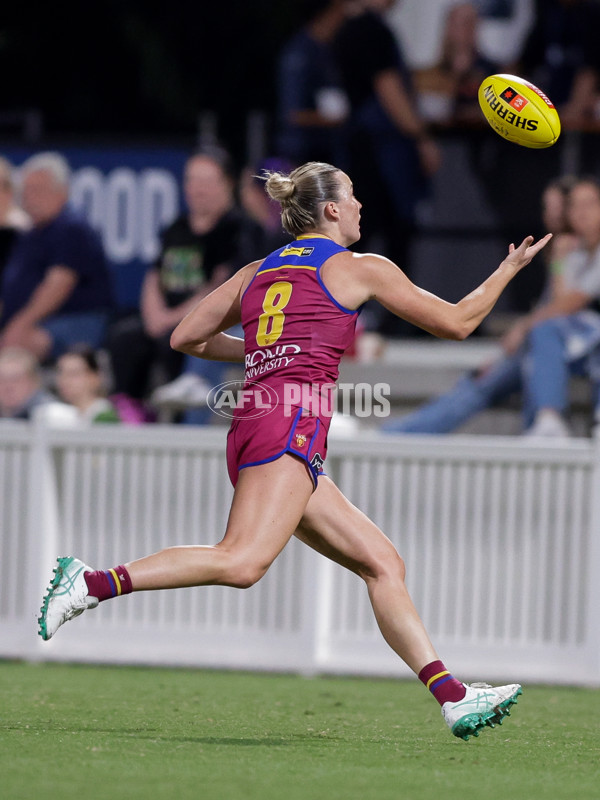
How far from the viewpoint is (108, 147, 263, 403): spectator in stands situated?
36.3 ft

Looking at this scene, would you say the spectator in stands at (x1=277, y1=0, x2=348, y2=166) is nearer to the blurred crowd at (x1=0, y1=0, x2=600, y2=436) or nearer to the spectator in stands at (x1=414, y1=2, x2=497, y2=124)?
the blurred crowd at (x1=0, y1=0, x2=600, y2=436)

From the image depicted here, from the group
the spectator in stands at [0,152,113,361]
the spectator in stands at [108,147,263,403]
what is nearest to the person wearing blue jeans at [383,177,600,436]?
the spectator in stands at [108,147,263,403]

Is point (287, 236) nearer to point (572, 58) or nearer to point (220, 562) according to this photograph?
point (572, 58)

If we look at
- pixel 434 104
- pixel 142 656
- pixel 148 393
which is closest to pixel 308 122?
pixel 434 104

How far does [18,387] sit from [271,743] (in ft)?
17.1

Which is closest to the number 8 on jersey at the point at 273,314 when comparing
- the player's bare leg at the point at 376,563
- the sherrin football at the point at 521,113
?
the player's bare leg at the point at 376,563

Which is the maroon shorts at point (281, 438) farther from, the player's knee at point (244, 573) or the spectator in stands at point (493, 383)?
the spectator in stands at point (493, 383)

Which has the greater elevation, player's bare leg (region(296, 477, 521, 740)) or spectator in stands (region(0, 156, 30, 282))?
spectator in stands (region(0, 156, 30, 282))

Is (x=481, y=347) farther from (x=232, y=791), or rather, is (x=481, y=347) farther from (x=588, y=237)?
(x=232, y=791)

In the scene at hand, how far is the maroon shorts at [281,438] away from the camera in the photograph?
5453 mm

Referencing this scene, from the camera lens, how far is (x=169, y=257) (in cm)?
1128

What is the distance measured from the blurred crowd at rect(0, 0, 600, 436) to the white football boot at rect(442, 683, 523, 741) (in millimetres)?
4200

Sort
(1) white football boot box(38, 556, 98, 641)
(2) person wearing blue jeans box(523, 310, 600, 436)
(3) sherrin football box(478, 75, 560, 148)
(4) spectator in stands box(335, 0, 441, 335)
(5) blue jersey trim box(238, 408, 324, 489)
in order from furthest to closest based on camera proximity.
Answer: (4) spectator in stands box(335, 0, 441, 335) → (2) person wearing blue jeans box(523, 310, 600, 436) → (3) sherrin football box(478, 75, 560, 148) → (5) blue jersey trim box(238, 408, 324, 489) → (1) white football boot box(38, 556, 98, 641)

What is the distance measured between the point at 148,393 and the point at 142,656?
3.31 m
